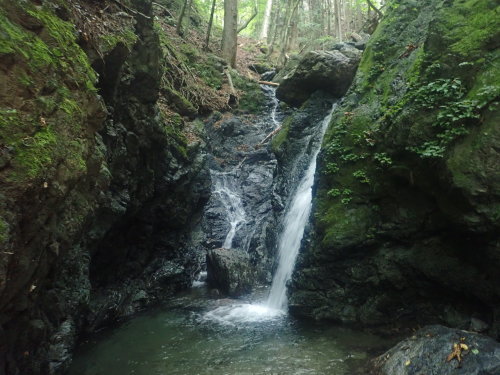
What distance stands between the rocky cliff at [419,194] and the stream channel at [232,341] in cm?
73


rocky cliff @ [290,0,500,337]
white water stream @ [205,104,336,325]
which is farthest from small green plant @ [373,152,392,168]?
white water stream @ [205,104,336,325]

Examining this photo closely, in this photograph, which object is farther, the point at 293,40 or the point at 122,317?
the point at 293,40

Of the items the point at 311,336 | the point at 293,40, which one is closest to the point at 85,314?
the point at 311,336

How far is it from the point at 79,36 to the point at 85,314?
16.5 ft

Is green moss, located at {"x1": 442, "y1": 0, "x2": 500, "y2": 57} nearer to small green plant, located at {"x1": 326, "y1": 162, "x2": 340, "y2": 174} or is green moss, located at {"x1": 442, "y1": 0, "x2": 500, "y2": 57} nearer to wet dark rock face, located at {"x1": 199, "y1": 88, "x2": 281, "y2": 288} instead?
small green plant, located at {"x1": 326, "y1": 162, "x2": 340, "y2": 174}

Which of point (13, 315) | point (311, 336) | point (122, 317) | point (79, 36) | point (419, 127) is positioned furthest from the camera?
point (122, 317)

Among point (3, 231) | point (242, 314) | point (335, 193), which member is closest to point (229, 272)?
point (242, 314)

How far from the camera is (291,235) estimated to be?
31.9ft

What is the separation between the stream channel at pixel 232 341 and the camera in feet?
19.1

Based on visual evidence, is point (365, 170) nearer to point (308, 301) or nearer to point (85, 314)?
point (308, 301)

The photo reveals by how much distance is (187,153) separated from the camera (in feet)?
33.7

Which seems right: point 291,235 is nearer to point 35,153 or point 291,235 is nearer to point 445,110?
point 445,110

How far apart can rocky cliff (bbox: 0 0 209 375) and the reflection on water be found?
730 mm

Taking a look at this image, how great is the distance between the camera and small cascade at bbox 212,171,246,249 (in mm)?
13141
